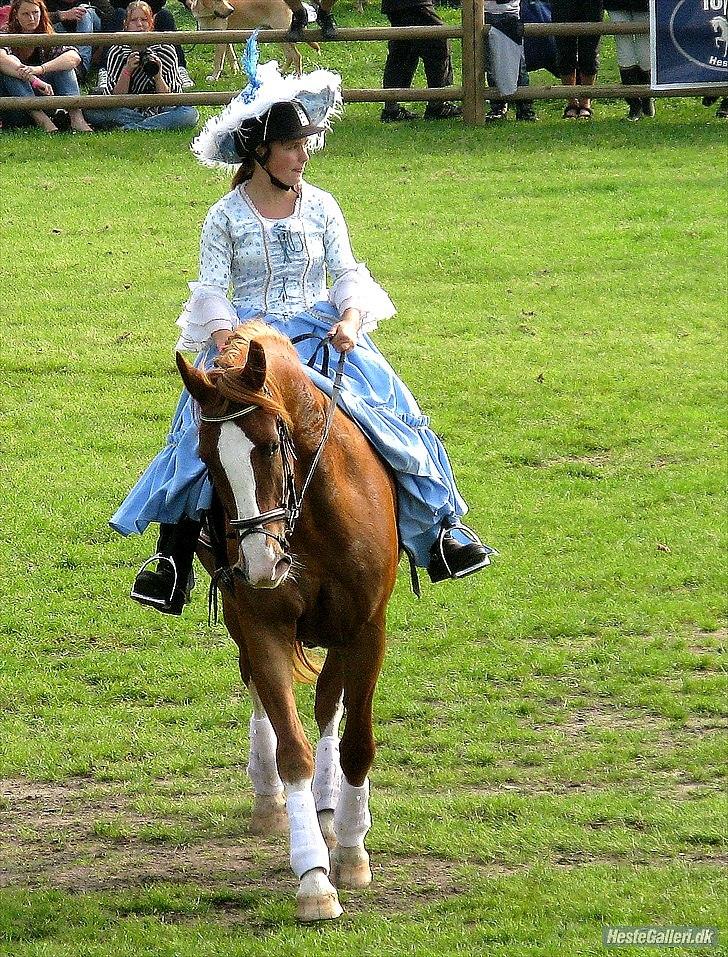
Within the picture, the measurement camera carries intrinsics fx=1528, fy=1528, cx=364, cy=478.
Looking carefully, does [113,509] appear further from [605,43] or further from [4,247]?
[605,43]

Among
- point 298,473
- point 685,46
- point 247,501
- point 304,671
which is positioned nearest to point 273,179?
point 298,473

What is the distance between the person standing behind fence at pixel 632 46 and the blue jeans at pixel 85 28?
23.1ft

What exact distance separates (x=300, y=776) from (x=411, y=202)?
12.7m

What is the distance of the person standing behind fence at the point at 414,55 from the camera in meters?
20.0

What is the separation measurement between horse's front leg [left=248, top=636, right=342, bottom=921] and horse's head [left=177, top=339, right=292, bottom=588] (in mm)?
688

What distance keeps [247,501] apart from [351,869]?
6.34 ft

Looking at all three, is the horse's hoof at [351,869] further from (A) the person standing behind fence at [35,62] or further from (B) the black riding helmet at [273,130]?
(A) the person standing behind fence at [35,62]

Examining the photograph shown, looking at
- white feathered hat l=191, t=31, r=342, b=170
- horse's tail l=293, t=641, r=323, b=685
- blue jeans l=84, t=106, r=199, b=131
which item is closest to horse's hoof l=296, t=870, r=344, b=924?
horse's tail l=293, t=641, r=323, b=685

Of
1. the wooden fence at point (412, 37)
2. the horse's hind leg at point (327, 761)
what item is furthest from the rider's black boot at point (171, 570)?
the wooden fence at point (412, 37)

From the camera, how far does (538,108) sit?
70.3 feet

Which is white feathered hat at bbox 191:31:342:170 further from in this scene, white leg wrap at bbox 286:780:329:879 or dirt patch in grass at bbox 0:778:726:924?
dirt patch in grass at bbox 0:778:726:924

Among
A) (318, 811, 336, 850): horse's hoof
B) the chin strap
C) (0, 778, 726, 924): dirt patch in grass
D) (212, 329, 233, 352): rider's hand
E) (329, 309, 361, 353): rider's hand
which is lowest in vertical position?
(0, 778, 726, 924): dirt patch in grass

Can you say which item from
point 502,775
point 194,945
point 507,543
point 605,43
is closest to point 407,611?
point 507,543

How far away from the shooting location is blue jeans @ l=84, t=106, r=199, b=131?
20.4m
